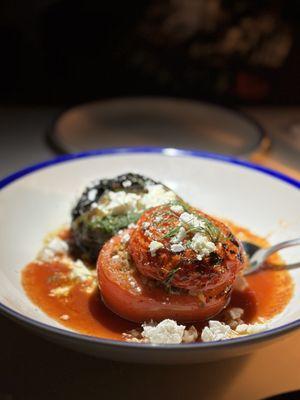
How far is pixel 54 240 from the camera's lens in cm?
150

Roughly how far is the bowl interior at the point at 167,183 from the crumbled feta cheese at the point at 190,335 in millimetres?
290

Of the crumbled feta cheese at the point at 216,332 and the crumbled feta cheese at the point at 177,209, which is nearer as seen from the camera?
the crumbled feta cheese at the point at 216,332

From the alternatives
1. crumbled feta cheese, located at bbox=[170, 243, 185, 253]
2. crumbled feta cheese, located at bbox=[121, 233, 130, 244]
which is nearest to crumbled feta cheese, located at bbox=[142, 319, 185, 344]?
crumbled feta cheese, located at bbox=[170, 243, 185, 253]

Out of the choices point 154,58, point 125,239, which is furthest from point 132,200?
point 154,58

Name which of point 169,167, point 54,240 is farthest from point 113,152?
point 54,240

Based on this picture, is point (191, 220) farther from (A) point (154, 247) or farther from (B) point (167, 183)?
→ (B) point (167, 183)

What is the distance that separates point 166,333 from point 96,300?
0.25 metres

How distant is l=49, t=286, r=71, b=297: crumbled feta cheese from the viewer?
133 cm

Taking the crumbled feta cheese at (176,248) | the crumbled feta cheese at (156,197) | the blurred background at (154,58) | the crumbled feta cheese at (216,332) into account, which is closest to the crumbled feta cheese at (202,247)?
the crumbled feta cheese at (176,248)

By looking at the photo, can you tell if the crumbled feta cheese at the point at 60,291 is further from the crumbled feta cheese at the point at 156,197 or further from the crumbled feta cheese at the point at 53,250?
the crumbled feta cheese at the point at 156,197

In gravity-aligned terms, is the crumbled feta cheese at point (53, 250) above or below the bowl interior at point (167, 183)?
below

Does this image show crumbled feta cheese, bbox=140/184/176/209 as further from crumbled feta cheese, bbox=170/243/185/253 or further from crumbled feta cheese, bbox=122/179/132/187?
crumbled feta cheese, bbox=170/243/185/253

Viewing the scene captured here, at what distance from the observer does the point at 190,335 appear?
114 cm

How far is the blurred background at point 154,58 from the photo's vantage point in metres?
2.56
